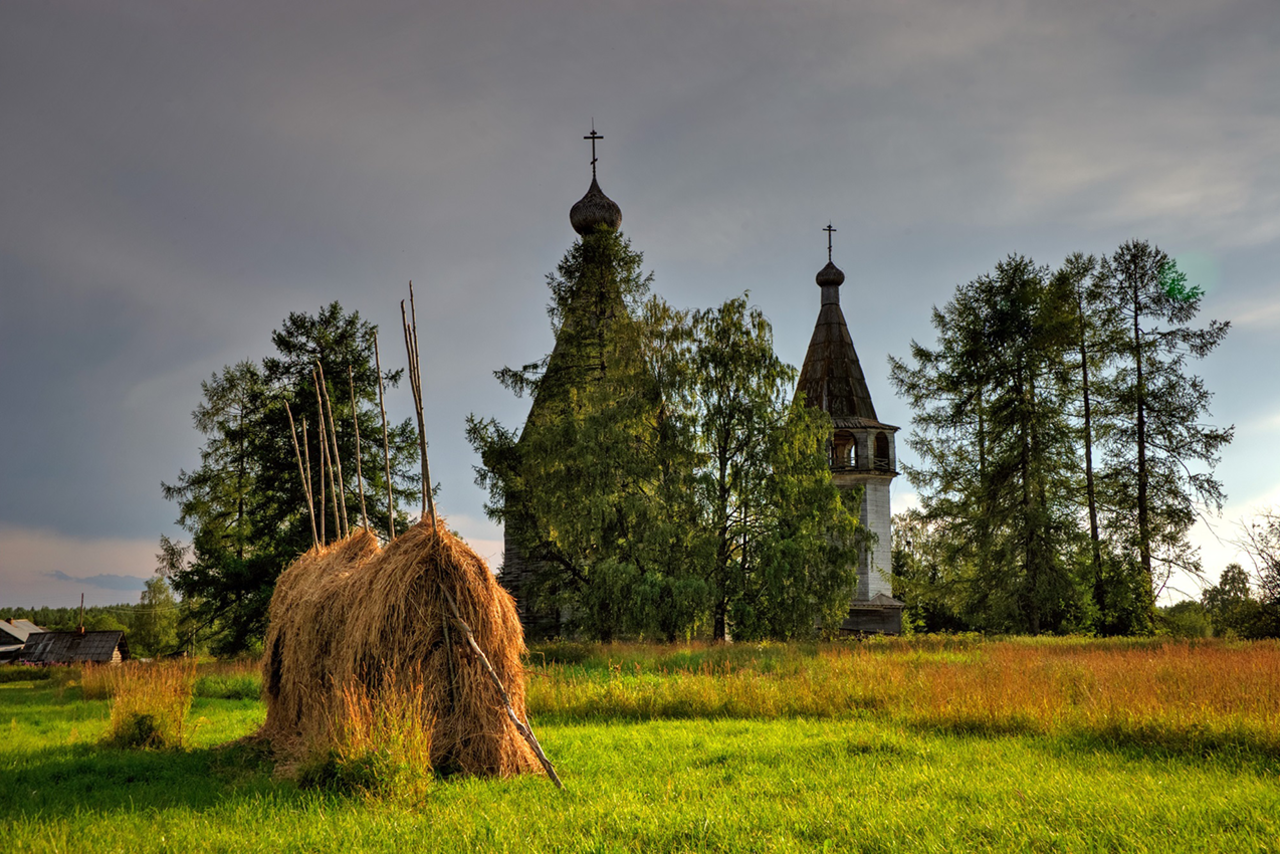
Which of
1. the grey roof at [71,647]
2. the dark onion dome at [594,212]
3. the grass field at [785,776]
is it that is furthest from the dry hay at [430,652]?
the grey roof at [71,647]

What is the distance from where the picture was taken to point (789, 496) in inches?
883

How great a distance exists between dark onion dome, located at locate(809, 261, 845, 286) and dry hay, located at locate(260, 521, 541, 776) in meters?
30.1

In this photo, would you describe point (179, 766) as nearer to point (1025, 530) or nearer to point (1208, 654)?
point (1208, 654)

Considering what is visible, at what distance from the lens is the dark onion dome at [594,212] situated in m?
31.5

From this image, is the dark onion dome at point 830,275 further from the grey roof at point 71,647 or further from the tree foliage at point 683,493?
the grey roof at point 71,647

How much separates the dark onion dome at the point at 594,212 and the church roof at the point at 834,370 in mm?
9875

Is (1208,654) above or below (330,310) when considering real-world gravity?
below

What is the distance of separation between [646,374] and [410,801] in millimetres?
17834

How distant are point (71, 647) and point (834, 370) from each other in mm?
37911

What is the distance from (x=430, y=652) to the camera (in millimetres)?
7480

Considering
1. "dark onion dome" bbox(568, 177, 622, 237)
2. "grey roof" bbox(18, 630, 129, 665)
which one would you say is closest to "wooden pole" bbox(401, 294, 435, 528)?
"dark onion dome" bbox(568, 177, 622, 237)

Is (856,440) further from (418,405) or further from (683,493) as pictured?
(418,405)

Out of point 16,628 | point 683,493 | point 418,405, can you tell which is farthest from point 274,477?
point 16,628

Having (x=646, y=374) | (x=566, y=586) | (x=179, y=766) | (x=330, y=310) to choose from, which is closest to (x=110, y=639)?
(x=330, y=310)
